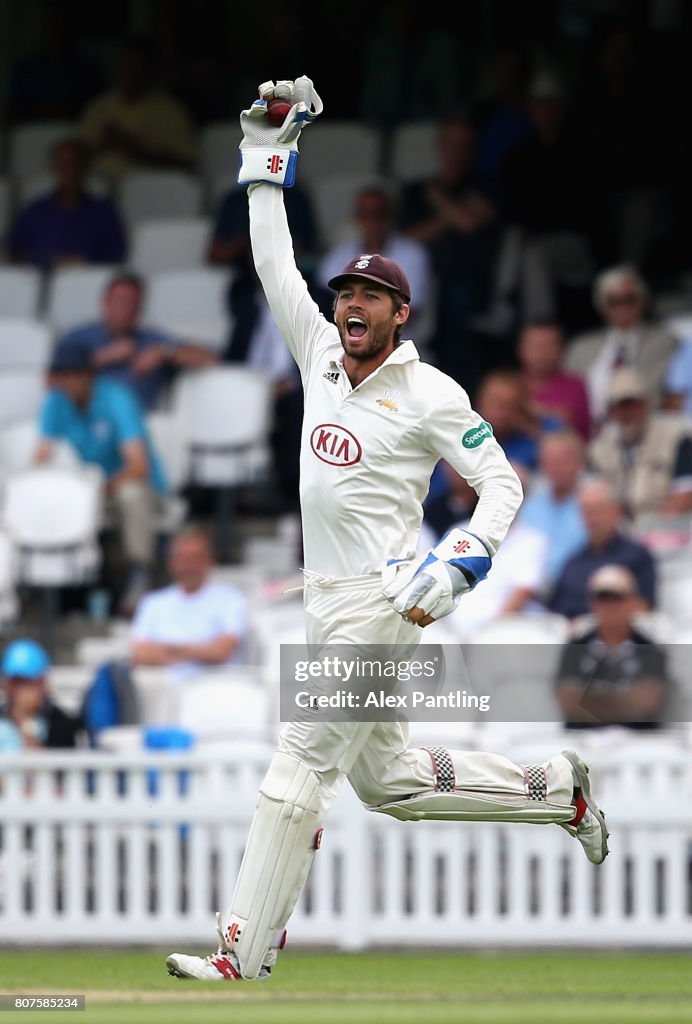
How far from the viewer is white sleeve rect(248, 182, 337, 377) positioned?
6.29 meters

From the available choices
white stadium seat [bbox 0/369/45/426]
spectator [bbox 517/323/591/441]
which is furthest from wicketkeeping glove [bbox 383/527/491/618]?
white stadium seat [bbox 0/369/45/426]

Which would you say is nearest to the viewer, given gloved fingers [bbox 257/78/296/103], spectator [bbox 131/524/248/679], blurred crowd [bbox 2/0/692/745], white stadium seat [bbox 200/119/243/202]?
gloved fingers [bbox 257/78/296/103]

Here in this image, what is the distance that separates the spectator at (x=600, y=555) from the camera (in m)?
9.85

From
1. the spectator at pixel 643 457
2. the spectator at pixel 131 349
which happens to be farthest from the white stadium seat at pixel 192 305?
the spectator at pixel 643 457

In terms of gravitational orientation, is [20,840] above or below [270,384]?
below

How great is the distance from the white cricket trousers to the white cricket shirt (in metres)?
0.11

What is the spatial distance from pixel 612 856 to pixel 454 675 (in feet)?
3.48

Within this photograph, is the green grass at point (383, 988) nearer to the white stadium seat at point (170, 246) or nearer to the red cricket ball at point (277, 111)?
the red cricket ball at point (277, 111)

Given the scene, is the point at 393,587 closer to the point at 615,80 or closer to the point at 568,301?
the point at 568,301

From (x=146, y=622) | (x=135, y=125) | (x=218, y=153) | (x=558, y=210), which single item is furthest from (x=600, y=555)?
(x=135, y=125)

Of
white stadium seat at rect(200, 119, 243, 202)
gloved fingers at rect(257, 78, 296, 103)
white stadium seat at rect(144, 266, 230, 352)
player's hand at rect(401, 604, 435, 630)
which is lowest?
player's hand at rect(401, 604, 435, 630)

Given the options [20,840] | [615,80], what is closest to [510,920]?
[20,840]

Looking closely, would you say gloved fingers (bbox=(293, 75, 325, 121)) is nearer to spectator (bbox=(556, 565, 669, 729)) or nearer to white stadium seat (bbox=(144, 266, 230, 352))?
spectator (bbox=(556, 565, 669, 729))

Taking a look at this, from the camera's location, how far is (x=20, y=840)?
9289mm
